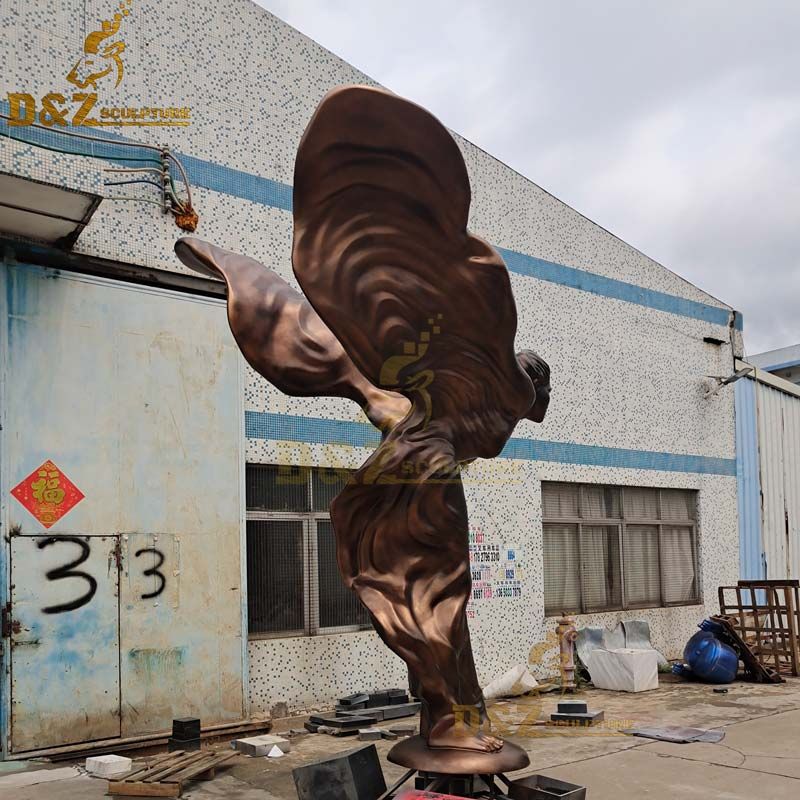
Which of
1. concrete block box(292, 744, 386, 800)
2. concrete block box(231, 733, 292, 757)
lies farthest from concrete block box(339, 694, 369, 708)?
concrete block box(292, 744, 386, 800)

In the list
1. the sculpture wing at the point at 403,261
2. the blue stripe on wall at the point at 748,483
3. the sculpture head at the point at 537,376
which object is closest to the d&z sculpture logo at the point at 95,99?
the sculpture wing at the point at 403,261

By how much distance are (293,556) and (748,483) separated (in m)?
8.33

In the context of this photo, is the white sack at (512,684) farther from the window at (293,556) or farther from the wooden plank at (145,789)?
the wooden plank at (145,789)

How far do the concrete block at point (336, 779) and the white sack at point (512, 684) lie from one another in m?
4.69

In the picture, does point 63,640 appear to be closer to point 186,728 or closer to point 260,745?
point 186,728

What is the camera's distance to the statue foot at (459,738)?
175 inches

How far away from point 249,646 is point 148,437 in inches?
81.0

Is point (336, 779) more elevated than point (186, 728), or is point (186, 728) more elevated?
point (336, 779)

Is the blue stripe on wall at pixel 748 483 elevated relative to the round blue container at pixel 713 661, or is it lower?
elevated

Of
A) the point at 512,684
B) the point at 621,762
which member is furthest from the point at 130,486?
the point at 512,684

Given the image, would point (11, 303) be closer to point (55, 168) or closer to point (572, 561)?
point (55, 168)

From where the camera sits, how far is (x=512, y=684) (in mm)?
9516

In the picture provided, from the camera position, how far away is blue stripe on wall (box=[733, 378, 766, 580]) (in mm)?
13508

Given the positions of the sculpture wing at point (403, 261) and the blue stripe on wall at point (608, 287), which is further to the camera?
the blue stripe on wall at point (608, 287)
